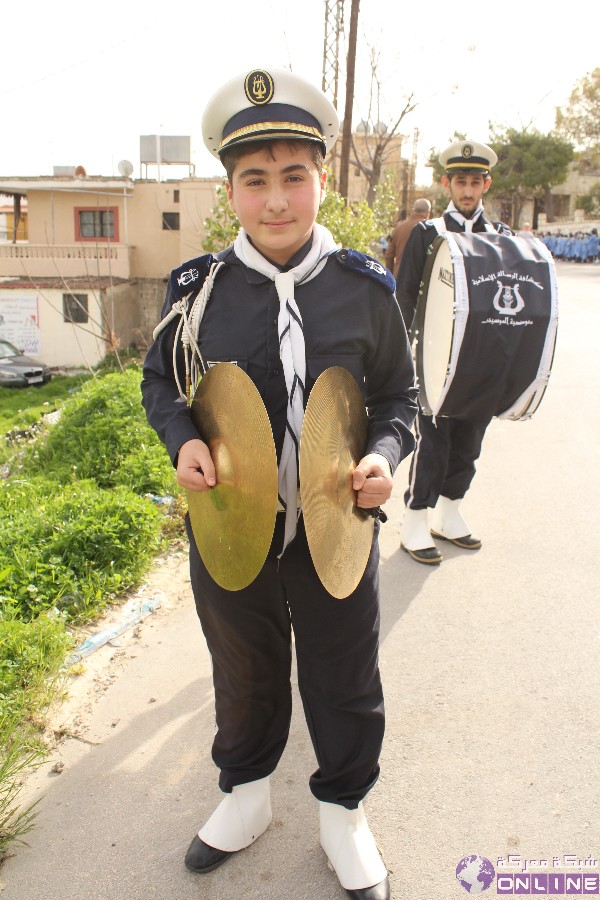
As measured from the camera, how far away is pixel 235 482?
1.70 metres

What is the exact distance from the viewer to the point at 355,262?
1.89 m

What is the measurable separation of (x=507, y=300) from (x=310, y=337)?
1691 mm

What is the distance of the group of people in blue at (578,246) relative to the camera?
34938 millimetres

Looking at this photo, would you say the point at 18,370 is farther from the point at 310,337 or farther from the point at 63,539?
the point at 310,337

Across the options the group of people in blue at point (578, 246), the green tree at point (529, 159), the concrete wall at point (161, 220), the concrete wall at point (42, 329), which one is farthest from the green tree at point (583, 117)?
the concrete wall at point (42, 329)

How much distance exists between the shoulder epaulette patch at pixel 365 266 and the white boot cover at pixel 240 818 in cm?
143

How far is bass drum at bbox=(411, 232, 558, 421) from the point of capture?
3.21 meters

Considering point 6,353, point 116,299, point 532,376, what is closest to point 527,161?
point 116,299

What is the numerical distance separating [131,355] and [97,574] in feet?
85.3

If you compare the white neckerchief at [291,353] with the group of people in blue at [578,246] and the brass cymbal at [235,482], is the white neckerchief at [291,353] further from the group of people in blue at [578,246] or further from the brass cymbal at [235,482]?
the group of people in blue at [578,246]

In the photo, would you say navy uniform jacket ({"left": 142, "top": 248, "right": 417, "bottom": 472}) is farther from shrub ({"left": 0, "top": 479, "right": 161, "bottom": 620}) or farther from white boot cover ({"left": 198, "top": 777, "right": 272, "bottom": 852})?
shrub ({"left": 0, "top": 479, "right": 161, "bottom": 620})

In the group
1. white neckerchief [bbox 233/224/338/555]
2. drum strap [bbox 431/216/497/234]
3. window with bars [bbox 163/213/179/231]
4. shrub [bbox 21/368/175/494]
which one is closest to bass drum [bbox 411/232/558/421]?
drum strap [bbox 431/216/497/234]

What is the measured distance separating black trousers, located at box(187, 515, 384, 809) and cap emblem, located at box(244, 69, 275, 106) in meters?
1.00

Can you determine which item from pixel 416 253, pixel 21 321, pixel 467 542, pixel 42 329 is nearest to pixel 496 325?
pixel 416 253
